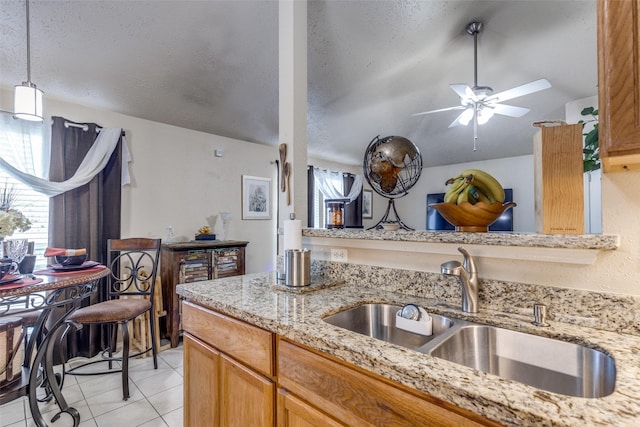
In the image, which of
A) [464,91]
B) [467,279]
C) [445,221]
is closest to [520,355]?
[467,279]

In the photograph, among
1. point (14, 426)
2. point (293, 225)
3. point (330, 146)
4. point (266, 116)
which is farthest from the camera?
point (330, 146)

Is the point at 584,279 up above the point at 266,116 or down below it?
below

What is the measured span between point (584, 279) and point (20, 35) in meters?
3.29

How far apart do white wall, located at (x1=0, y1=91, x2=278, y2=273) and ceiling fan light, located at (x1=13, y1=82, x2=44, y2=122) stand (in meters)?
1.13

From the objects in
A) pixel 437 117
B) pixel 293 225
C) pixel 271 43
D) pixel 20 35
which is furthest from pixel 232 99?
pixel 437 117

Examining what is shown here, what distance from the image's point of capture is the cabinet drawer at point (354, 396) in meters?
0.65

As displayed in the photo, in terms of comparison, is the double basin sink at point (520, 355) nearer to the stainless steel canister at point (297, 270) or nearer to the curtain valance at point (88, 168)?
the stainless steel canister at point (297, 270)

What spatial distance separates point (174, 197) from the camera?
342cm

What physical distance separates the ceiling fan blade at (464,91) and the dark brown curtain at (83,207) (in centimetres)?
314

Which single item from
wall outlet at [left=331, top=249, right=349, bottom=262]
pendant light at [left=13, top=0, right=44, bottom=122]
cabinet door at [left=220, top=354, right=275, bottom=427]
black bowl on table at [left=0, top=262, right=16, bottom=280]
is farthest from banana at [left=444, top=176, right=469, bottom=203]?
pendant light at [left=13, top=0, right=44, bottom=122]

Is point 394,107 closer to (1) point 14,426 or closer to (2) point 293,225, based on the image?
(2) point 293,225

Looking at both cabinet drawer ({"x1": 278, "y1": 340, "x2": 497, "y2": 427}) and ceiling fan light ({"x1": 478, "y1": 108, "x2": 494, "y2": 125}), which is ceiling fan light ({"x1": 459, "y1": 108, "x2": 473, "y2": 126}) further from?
cabinet drawer ({"x1": 278, "y1": 340, "x2": 497, "y2": 427})

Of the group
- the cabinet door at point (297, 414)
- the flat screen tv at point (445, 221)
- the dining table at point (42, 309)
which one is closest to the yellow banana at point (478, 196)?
the cabinet door at point (297, 414)

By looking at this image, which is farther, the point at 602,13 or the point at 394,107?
the point at 394,107
